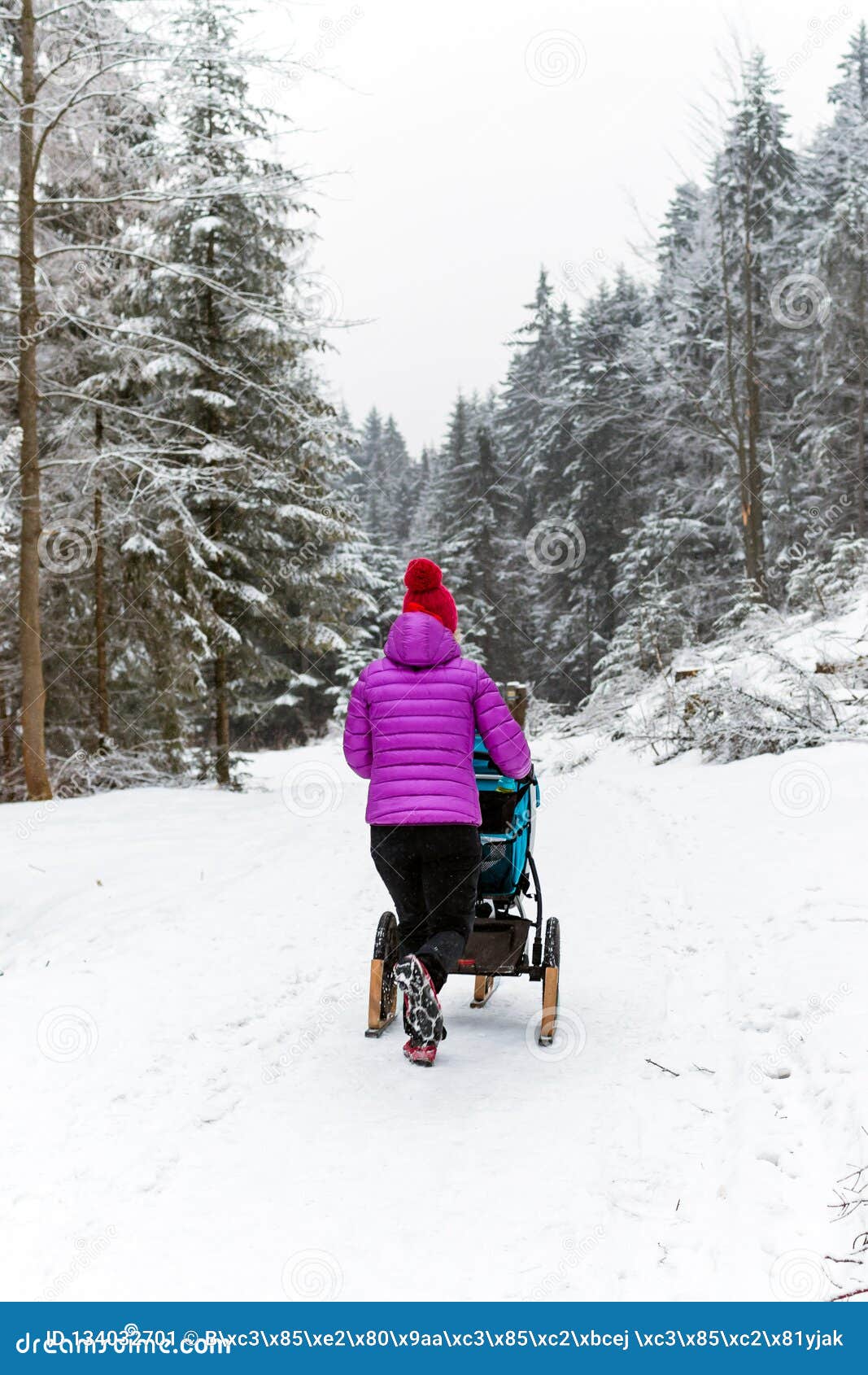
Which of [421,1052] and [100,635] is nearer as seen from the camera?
[421,1052]

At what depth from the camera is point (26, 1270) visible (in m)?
2.84

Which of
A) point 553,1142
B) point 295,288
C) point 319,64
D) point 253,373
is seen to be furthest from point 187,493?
point 553,1142

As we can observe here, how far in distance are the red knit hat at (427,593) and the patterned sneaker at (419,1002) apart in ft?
5.17

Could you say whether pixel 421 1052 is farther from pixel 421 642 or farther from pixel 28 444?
pixel 28 444

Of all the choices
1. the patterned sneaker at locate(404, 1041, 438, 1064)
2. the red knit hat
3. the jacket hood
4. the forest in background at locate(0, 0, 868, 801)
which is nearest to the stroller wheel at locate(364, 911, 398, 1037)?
the patterned sneaker at locate(404, 1041, 438, 1064)

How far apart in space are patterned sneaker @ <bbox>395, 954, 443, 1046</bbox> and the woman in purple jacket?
0.09 m

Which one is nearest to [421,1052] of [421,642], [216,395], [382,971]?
[382,971]

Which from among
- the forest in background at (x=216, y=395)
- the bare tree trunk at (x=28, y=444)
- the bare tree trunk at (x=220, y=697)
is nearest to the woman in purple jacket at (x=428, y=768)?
the forest in background at (x=216, y=395)

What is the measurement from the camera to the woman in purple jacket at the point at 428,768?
4.45m

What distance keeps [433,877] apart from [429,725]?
2.30 feet

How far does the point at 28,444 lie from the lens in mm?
11508

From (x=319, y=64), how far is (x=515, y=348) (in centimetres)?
4529

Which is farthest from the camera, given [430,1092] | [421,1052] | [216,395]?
[216,395]
